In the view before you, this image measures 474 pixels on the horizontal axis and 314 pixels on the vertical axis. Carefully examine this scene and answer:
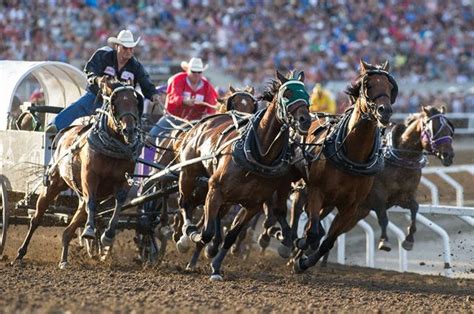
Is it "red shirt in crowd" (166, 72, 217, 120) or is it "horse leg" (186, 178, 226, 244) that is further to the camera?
"red shirt in crowd" (166, 72, 217, 120)

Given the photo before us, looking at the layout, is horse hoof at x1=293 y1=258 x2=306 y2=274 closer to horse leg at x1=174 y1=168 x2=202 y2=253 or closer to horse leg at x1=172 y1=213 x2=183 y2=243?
horse leg at x1=174 y1=168 x2=202 y2=253

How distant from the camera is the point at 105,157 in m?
9.81

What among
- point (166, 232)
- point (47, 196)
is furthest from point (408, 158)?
point (47, 196)

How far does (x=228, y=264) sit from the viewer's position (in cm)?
1200

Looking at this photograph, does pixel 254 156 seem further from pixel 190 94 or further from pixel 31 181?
pixel 190 94

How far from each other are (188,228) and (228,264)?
2119 millimetres

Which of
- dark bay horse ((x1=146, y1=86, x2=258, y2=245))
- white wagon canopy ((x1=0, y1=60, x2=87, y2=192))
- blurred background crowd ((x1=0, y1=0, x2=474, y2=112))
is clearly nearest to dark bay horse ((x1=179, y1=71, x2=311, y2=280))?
dark bay horse ((x1=146, y1=86, x2=258, y2=245))

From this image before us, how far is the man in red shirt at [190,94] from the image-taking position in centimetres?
1284

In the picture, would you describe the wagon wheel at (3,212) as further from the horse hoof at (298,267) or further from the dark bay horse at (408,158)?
the dark bay horse at (408,158)

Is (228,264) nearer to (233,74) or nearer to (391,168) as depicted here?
(391,168)

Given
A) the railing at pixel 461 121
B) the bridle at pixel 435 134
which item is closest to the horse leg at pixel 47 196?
the bridle at pixel 435 134

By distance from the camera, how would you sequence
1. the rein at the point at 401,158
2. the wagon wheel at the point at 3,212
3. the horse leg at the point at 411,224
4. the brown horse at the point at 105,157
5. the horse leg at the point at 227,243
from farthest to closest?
the horse leg at the point at 411,224 < the rein at the point at 401,158 < the wagon wheel at the point at 3,212 < the brown horse at the point at 105,157 < the horse leg at the point at 227,243

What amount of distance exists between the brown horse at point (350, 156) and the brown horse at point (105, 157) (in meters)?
1.65

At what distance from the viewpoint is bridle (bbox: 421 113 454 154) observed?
37.1 ft
